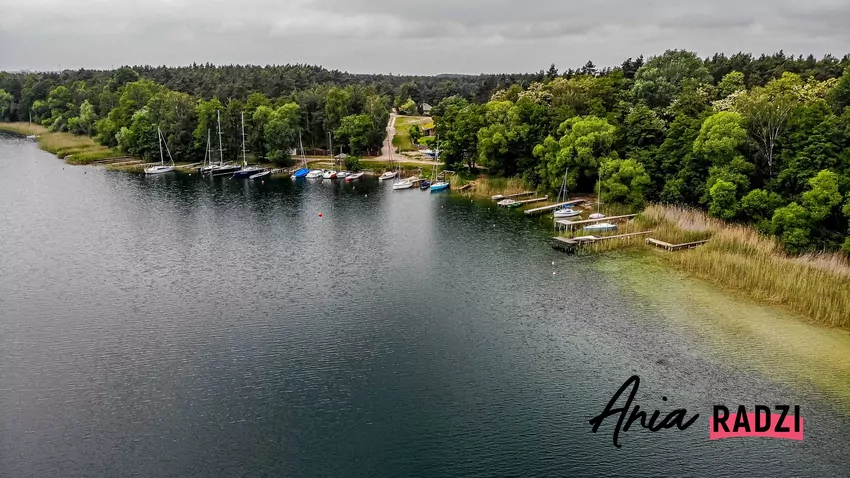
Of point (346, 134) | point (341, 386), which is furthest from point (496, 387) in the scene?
point (346, 134)

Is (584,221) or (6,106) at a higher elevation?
(6,106)

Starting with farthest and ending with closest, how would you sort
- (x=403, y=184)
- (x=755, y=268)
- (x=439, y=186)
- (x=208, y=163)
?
(x=208, y=163)
(x=403, y=184)
(x=439, y=186)
(x=755, y=268)

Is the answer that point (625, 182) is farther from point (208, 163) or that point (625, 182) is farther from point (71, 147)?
point (71, 147)

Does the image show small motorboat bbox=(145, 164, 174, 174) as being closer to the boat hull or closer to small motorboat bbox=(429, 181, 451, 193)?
the boat hull

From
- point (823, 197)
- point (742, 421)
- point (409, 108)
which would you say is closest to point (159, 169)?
point (409, 108)

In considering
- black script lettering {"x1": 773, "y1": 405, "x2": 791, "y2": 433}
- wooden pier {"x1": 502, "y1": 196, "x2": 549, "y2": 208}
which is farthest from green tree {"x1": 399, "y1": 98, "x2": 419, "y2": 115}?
black script lettering {"x1": 773, "y1": 405, "x2": 791, "y2": 433}

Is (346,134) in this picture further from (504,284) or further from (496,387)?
(496,387)
